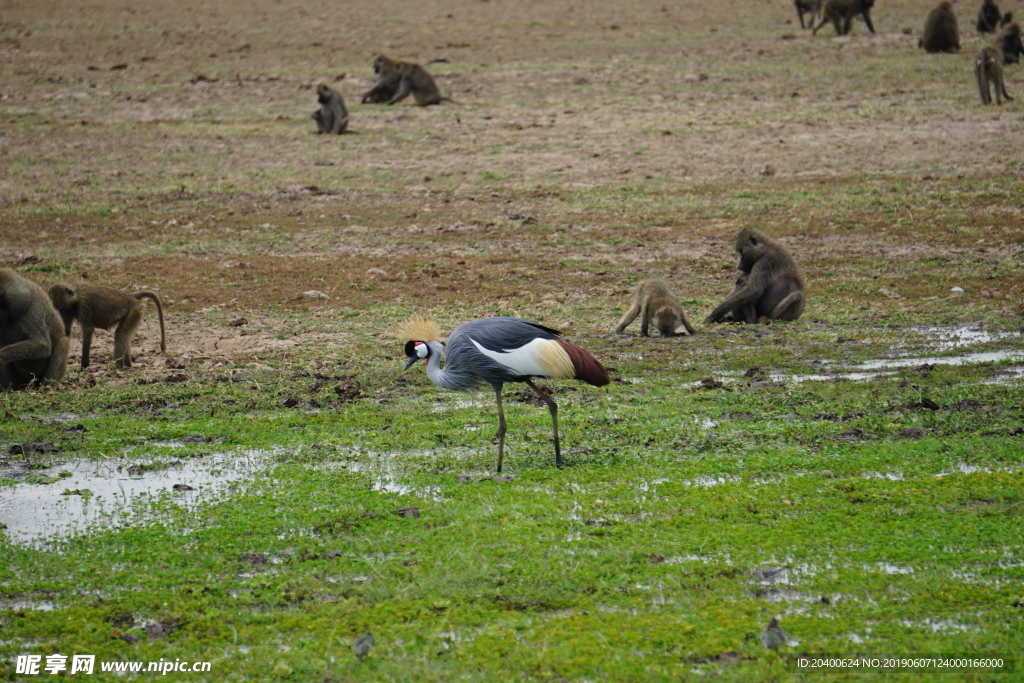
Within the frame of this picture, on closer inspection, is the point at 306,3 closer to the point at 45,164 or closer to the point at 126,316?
the point at 45,164

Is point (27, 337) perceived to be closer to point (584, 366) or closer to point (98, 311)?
point (98, 311)

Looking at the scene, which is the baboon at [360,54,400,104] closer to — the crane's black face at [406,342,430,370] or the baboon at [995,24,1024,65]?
the baboon at [995,24,1024,65]

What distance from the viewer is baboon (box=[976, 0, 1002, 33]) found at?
29.3 meters

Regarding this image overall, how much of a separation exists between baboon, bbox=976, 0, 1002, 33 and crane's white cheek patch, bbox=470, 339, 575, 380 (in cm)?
2676

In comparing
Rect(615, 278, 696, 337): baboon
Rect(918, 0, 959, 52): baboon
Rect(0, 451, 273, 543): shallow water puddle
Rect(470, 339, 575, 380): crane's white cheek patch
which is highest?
Rect(918, 0, 959, 52): baboon

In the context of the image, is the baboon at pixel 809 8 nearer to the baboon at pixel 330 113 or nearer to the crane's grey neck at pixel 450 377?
the baboon at pixel 330 113

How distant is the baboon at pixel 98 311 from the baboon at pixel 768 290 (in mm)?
6123

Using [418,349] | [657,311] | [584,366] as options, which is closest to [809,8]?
[657,311]

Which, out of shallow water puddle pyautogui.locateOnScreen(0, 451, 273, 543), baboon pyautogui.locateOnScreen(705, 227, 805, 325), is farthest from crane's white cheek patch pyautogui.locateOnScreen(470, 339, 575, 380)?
baboon pyautogui.locateOnScreen(705, 227, 805, 325)

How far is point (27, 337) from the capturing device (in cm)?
982

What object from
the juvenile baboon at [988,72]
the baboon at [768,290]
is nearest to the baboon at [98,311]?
the baboon at [768,290]

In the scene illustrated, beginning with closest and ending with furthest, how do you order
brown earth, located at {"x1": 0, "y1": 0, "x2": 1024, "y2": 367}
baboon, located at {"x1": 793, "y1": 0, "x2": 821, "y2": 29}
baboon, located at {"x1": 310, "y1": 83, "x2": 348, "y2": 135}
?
brown earth, located at {"x1": 0, "y1": 0, "x2": 1024, "y2": 367} < baboon, located at {"x1": 310, "y1": 83, "x2": 348, "y2": 135} < baboon, located at {"x1": 793, "y1": 0, "x2": 821, "y2": 29}

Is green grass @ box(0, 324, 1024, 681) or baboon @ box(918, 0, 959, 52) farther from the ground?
baboon @ box(918, 0, 959, 52)

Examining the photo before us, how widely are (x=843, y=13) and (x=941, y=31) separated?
133 inches
